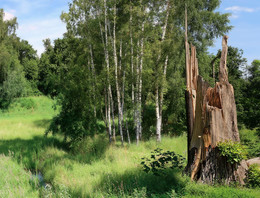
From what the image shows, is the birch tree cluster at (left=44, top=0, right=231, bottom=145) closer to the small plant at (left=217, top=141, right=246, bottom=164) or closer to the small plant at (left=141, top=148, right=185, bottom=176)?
the small plant at (left=141, top=148, right=185, bottom=176)

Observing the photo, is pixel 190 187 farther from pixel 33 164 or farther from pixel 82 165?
pixel 33 164

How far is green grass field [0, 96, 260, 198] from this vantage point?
5.53 m

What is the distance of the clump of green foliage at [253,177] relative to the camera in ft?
19.1

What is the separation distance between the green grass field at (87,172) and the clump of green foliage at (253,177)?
Answer: 51 cm

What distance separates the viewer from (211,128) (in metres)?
6.00

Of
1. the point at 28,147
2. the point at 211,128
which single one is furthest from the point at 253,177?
the point at 28,147

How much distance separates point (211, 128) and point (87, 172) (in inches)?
174

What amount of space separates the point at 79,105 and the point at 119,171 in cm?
514

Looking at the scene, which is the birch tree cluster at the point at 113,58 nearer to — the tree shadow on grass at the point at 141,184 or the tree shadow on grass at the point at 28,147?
the tree shadow on grass at the point at 28,147

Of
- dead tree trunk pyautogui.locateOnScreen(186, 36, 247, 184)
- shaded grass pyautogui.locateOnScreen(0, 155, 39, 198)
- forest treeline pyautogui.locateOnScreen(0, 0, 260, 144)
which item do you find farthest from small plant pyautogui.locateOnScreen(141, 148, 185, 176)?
forest treeline pyautogui.locateOnScreen(0, 0, 260, 144)

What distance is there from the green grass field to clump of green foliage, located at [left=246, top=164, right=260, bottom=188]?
0.51 meters

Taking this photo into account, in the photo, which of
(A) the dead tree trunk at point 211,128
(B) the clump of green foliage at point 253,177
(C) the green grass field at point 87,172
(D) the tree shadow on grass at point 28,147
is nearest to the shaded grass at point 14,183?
(C) the green grass field at point 87,172

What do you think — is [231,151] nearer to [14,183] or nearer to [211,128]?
[211,128]

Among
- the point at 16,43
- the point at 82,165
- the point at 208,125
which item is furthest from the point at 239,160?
the point at 16,43
